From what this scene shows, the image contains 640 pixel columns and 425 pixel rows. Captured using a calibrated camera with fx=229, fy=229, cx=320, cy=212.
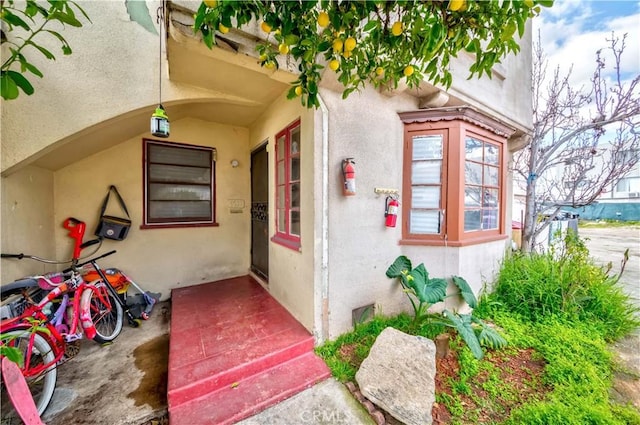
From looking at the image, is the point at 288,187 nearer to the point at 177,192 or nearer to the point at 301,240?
the point at 301,240

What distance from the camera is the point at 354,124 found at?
2.73 metres

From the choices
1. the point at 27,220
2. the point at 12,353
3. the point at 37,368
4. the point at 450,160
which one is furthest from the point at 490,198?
the point at 27,220

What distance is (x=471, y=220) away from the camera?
3.39 meters

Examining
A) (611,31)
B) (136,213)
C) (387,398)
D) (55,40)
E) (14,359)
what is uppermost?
(611,31)

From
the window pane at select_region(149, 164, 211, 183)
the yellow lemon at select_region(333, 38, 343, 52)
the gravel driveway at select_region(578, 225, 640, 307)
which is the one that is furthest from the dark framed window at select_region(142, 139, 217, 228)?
the gravel driveway at select_region(578, 225, 640, 307)

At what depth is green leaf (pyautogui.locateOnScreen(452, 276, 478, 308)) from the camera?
9.48 ft

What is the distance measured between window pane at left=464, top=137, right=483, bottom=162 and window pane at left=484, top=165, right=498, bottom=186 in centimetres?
29

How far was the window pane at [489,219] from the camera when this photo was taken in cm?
361

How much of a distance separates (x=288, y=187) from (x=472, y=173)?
106 inches

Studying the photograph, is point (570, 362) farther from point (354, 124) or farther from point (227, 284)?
point (227, 284)

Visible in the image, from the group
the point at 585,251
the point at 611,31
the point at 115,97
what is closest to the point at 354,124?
the point at 115,97

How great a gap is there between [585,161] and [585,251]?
219cm

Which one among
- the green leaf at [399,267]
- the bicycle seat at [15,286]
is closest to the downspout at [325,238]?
the green leaf at [399,267]

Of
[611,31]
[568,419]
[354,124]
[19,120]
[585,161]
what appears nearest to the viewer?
[568,419]
